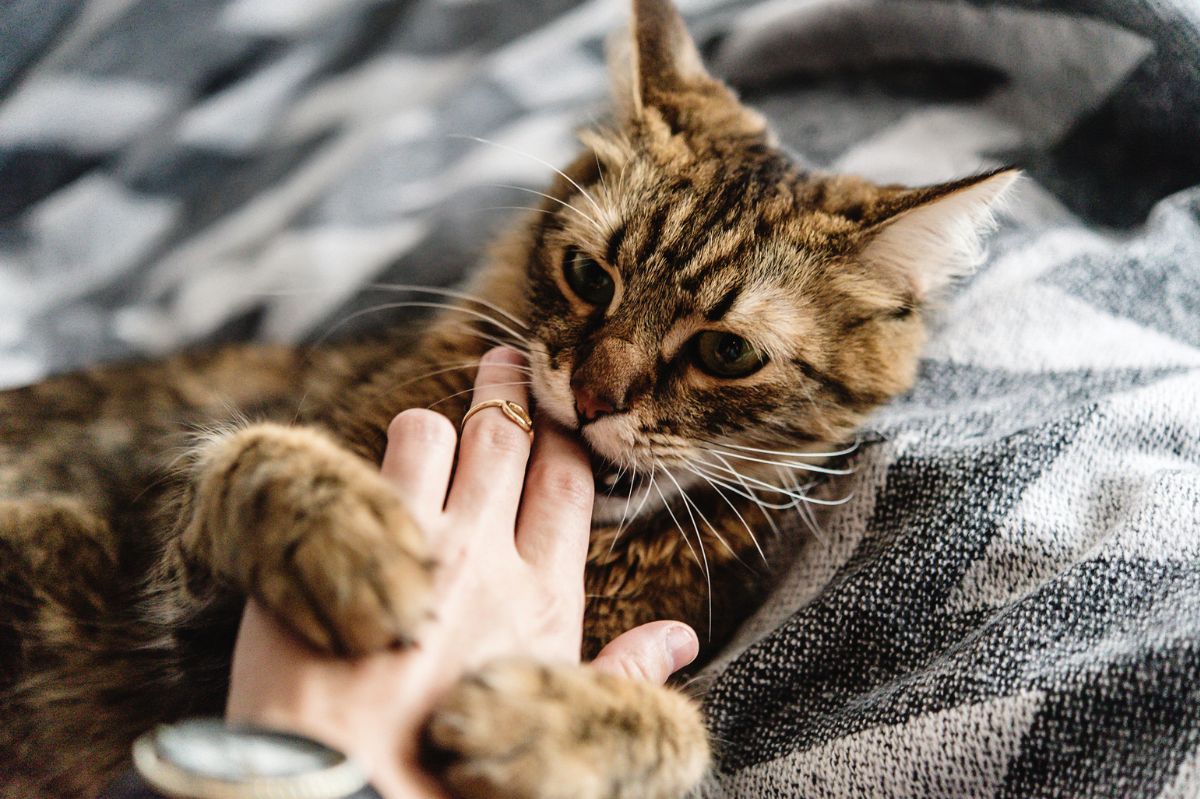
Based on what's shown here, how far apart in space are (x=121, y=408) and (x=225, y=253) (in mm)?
479

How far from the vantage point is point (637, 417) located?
1050 mm

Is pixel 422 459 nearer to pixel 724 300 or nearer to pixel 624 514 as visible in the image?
pixel 624 514

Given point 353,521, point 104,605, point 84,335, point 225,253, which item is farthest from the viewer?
point 225,253

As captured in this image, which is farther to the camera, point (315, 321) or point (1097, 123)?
point (315, 321)

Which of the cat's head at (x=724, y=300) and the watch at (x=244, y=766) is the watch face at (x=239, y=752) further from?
the cat's head at (x=724, y=300)

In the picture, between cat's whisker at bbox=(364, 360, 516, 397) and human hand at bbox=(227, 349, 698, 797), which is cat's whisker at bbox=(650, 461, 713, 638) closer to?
human hand at bbox=(227, 349, 698, 797)

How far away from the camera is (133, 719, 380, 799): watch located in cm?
70

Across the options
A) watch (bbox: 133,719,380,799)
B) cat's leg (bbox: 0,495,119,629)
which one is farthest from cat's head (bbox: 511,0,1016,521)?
cat's leg (bbox: 0,495,119,629)

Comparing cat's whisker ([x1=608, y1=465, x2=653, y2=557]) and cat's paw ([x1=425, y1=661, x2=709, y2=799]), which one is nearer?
cat's paw ([x1=425, y1=661, x2=709, y2=799])

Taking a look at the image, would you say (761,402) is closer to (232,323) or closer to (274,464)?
(274,464)

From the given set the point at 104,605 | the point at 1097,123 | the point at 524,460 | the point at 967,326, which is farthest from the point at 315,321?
the point at 1097,123

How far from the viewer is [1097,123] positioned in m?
1.43

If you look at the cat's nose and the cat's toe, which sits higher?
the cat's toe

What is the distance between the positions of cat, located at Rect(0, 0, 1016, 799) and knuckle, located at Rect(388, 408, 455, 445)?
9cm
